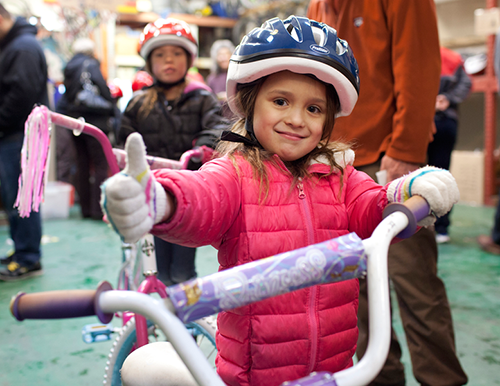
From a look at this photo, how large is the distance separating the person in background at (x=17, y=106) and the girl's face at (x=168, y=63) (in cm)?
124

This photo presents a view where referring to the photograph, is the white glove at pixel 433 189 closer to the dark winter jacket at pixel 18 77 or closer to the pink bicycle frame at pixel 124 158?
the pink bicycle frame at pixel 124 158

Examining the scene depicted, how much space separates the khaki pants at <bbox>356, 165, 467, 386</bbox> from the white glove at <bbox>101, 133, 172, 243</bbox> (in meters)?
1.11

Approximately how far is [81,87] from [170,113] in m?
3.23

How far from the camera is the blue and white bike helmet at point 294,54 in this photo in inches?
41.0

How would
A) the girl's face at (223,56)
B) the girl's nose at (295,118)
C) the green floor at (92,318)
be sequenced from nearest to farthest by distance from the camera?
the girl's nose at (295,118) < the green floor at (92,318) < the girl's face at (223,56)

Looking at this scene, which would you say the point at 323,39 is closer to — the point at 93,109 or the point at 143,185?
the point at 143,185

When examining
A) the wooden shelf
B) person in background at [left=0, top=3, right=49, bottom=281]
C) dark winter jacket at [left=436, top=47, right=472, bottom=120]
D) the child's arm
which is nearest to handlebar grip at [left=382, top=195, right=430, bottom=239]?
the child's arm

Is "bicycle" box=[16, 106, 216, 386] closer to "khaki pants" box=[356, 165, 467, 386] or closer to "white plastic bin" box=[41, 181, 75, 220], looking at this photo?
"khaki pants" box=[356, 165, 467, 386]

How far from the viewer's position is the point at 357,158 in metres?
1.65

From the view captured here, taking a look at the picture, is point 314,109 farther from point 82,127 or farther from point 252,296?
point 82,127

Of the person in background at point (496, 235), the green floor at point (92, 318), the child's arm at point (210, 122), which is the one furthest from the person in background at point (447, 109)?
the child's arm at point (210, 122)

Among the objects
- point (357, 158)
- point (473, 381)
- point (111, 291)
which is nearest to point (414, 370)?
point (473, 381)

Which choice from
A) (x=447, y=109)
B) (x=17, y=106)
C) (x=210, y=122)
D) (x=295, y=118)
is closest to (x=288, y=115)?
(x=295, y=118)

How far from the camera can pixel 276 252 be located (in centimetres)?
101
